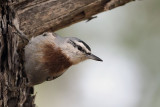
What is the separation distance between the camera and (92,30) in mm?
9469

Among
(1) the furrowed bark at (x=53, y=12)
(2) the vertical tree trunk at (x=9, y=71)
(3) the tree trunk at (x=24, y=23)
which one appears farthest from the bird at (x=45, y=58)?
(2) the vertical tree trunk at (x=9, y=71)

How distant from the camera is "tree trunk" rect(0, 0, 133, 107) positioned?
448 centimetres

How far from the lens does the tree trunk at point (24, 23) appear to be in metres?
4.48

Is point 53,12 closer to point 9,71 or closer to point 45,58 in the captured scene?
point 45,58

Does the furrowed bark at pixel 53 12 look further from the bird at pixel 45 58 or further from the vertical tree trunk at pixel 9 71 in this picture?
the vertical tree trunk at pixel 9 71

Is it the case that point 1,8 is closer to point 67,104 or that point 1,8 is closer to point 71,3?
point 71,3

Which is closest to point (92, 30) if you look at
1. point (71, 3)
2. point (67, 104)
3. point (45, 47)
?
point (67, 104)

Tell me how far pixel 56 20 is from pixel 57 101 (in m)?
3.72

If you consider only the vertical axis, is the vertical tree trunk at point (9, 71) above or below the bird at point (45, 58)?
above

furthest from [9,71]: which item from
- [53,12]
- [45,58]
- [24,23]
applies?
[53,12]

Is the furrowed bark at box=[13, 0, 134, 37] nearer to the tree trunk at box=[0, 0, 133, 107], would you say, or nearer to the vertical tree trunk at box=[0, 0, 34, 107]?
the tree trunk at box=[0, 0, 133, 107]

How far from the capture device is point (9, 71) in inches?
177

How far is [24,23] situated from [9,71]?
169 centimetres

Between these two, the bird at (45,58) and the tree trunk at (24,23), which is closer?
the tree trunk at (24,23)
